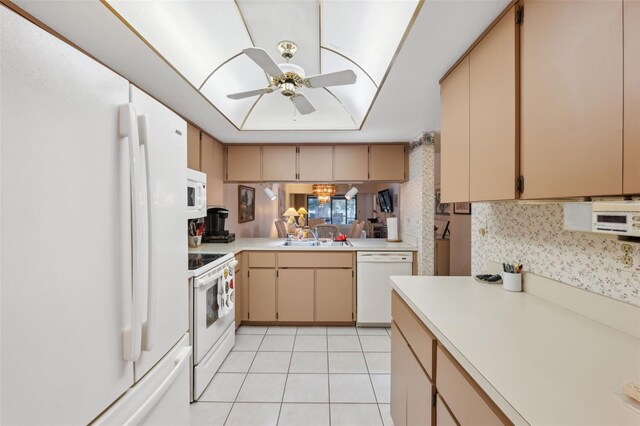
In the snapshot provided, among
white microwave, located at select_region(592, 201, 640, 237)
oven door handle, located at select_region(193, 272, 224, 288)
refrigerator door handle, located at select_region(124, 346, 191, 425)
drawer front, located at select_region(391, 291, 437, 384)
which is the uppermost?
white microwave, located at select_region(592, 201, 640, 237)

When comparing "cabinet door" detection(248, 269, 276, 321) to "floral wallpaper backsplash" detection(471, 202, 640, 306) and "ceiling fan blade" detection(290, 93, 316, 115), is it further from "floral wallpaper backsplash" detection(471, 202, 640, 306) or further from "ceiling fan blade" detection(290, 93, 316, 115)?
"floral wallpaper backsplash" detection(471, 202, 640, 306)

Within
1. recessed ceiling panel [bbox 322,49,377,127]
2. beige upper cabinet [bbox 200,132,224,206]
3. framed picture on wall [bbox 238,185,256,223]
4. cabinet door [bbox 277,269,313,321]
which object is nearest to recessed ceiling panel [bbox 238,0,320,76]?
recessed ceiling panel [bbox 322,49,377,127]

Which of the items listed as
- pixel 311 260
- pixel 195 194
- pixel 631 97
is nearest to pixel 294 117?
pixel 195 194

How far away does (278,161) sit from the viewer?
3514 millimetres

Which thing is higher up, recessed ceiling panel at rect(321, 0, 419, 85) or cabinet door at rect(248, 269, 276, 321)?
recessed ceiling panel at rect(321, 0, 419, 85)

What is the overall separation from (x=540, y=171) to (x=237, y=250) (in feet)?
8.71

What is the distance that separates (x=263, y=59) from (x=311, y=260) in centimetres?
222

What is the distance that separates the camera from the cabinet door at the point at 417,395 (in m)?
1.14

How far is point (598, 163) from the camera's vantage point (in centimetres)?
81

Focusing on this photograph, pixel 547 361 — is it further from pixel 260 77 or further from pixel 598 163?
pixel 260 77

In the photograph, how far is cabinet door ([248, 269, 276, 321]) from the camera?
315 cm

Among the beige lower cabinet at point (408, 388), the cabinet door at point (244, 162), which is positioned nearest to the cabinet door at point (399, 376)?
the beige lower cabinet at point (408, 388)

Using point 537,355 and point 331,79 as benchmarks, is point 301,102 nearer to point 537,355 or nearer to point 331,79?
point 331,79

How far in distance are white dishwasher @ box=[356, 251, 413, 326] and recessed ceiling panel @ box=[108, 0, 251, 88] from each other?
236 cm
